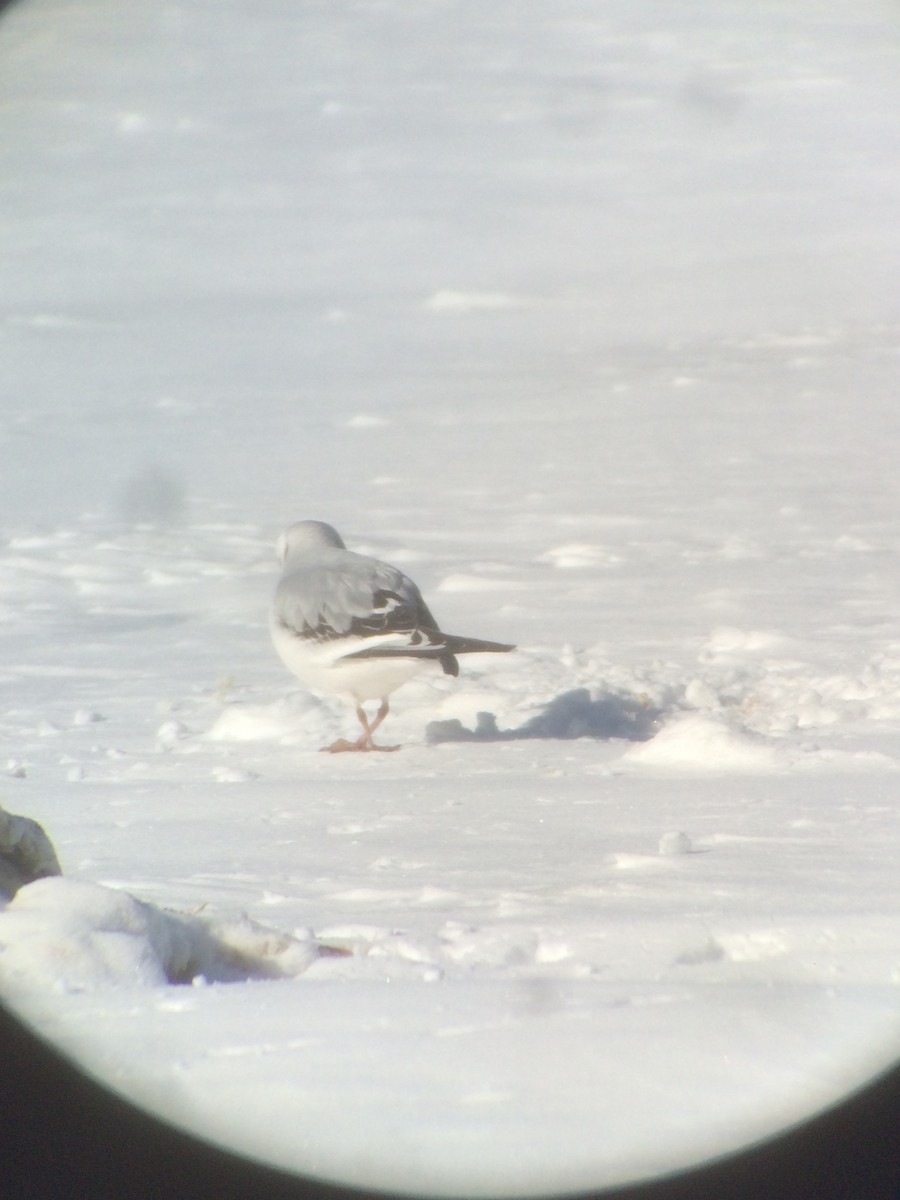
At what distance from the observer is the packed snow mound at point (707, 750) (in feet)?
15.1

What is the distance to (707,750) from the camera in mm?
4684

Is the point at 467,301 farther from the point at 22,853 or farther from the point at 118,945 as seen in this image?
the point at 118,945

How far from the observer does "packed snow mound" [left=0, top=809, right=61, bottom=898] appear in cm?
324

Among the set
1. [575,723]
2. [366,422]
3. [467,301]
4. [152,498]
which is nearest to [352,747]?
[575,723]

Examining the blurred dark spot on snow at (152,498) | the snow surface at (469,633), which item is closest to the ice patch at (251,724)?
the snow surface at (469,633)

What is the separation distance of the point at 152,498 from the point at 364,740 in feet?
18.9

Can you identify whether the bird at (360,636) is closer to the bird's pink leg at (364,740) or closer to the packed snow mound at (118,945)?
the bird's pink leg at (364,740)

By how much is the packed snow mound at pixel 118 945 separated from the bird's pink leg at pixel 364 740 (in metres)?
2.13

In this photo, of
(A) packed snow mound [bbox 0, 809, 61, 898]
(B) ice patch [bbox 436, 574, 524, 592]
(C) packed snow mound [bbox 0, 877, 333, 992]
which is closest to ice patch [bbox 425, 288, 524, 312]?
(B) ice patch [bbox 436, 574, 524, 592]

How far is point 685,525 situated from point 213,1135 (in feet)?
24.4

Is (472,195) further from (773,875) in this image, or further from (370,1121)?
(370,1121)

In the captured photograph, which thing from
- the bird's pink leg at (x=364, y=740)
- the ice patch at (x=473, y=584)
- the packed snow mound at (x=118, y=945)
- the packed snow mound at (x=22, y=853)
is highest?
the packed snow mound at (x=118, y=945)

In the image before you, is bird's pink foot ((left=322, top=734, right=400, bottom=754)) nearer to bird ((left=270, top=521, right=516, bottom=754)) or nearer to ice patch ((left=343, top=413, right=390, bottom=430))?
bird ((left=270, top=521, right=516, bottom=754))

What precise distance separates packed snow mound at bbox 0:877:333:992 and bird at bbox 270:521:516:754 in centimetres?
221
